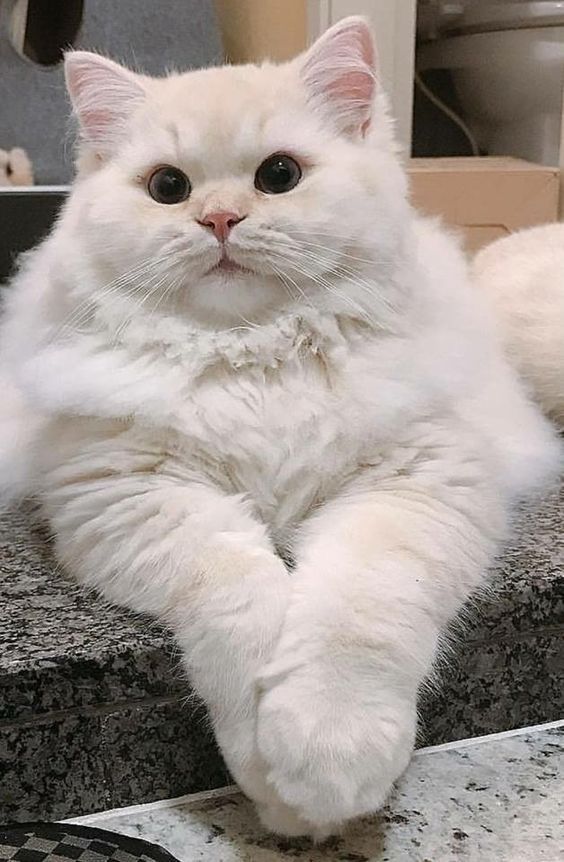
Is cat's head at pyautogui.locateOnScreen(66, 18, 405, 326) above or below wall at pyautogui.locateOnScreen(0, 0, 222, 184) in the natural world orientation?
below

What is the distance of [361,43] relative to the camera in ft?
3.64

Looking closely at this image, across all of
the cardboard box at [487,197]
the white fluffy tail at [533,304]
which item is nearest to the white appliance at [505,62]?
the cardboard box at [487,197]

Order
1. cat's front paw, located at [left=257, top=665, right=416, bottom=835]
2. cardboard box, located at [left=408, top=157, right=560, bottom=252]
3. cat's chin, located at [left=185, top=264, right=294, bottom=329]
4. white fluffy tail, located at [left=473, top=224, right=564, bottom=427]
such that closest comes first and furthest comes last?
cat's front paw, located at [left=257, top=665, right=416, bottom=835] → cat's chin, located at [left=185, top=264, right=294, bottom=329] → white fluffy tail, located at [left=473, top=224, right=564, bottom=427] → cardboard box, located at [left=408, top=157, right=560, bottom=252]

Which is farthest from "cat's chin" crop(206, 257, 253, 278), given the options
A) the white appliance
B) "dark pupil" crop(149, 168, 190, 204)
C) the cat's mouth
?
the white appliance

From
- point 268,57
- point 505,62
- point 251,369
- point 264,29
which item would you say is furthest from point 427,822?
point 505,62

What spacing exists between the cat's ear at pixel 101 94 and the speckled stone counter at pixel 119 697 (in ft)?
1.73

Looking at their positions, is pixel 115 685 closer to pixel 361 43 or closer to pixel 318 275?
pixel 318 275


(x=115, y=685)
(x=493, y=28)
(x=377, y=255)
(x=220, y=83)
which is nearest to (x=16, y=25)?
(x=493, y=28)

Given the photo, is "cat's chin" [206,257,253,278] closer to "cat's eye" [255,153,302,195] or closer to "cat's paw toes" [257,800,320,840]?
"cat's eye" [255,153,302,195]

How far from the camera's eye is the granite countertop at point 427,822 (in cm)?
93

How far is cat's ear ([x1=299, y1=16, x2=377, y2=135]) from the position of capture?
3.59 feet

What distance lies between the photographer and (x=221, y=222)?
39.3 inches

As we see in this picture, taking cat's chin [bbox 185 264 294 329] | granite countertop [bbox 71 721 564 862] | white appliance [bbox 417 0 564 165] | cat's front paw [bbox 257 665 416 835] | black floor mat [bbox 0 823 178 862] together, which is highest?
white appliance [bbox 417 0 564 165]

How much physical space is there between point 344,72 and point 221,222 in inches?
10.2
